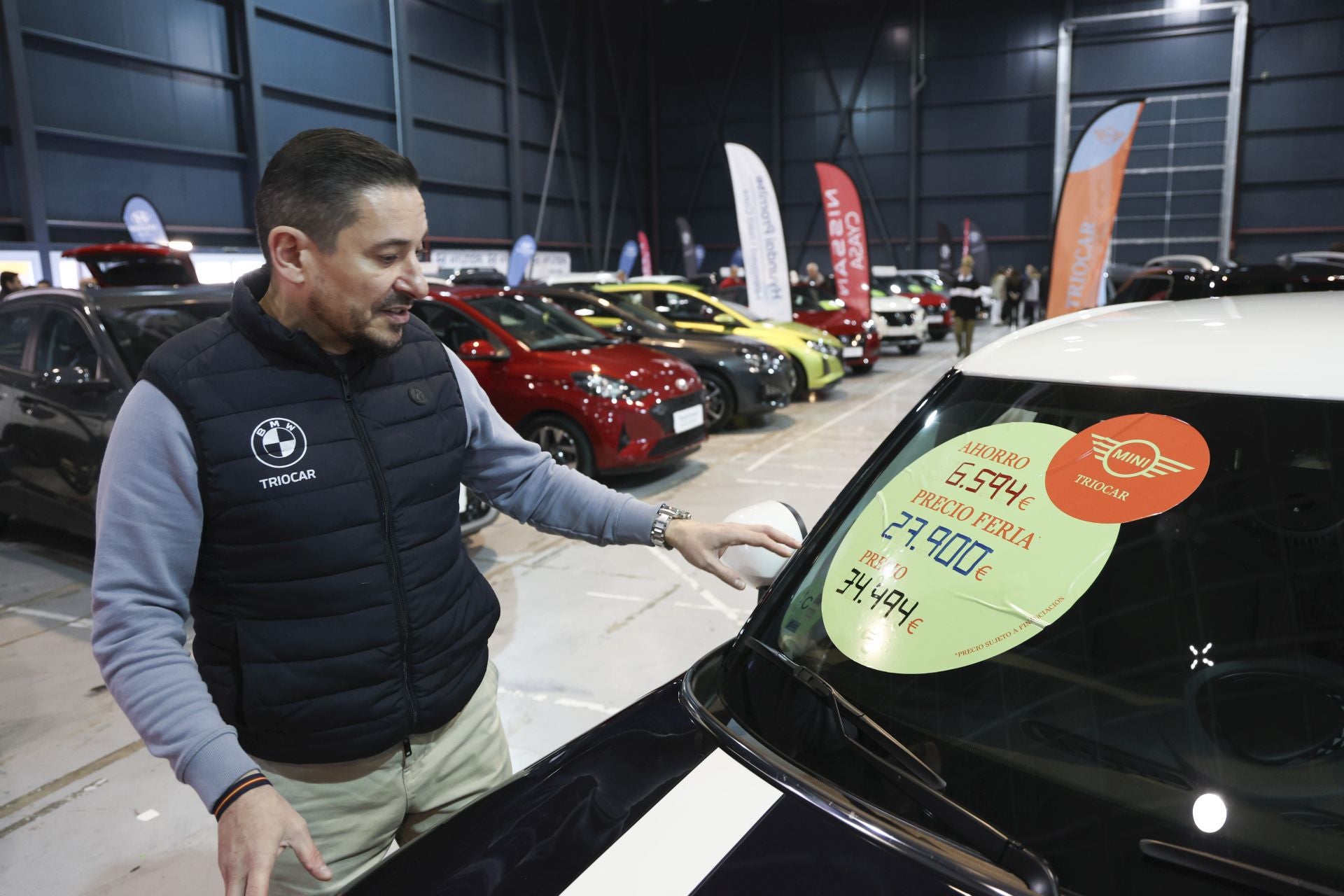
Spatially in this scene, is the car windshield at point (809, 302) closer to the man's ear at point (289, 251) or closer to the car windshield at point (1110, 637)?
the car windshield at point (1110, 637)

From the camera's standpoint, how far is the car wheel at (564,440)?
21.1ft

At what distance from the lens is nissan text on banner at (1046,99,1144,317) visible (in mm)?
10062

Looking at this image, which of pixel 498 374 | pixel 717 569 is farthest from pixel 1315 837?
pixel 498 374

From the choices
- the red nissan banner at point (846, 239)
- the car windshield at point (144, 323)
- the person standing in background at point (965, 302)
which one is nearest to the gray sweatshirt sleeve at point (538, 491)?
the car windshield at point (144, 323)

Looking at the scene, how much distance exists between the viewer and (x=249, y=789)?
1.16 metres

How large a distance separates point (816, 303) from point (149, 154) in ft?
38.5

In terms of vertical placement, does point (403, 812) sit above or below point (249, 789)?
below

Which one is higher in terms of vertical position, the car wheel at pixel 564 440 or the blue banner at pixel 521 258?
the blue banner at pixel 521 258

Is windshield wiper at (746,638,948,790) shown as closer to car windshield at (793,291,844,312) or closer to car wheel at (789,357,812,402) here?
car wheel at (789,357,812,402)

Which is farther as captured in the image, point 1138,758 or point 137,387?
point 137,387

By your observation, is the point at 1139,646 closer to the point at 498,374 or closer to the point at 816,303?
the point at 498,374

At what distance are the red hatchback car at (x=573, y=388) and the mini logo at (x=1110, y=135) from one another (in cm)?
645

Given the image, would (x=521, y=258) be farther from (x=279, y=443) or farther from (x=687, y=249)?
(x=279, y=443)

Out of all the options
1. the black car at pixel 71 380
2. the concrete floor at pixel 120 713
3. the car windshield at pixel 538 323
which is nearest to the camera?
the concrete floor at pixel 120 713
